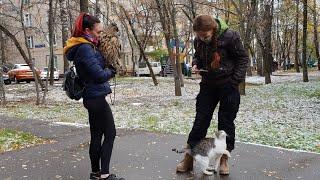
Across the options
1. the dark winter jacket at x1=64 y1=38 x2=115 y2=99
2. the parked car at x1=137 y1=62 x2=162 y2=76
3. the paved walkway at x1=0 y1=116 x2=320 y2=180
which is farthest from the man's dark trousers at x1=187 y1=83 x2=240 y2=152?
the parked car at x1=137 y1=62 x2=162 y2=76

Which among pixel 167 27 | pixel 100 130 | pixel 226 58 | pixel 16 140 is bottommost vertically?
pixel 16 140

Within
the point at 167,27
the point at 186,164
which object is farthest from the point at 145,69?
the point at 186,164

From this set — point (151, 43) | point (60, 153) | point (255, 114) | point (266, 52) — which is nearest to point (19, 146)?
point (60, 153)

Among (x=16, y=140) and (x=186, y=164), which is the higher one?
(x=186, y=164)

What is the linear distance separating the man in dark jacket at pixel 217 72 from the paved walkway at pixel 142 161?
46 cm

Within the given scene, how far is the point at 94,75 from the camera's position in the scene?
517cm

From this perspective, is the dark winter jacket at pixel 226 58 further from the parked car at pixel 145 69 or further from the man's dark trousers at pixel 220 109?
Result: the parked car at pixel 145 69

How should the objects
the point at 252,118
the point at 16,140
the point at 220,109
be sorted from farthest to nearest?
the point at 252,118, the point at 16,140, the point at 220,109

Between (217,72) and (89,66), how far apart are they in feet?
4.88

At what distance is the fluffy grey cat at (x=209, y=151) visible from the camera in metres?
5.73

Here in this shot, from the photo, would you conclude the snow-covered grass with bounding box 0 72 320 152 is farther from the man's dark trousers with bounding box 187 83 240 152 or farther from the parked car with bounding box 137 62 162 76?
the parked car with bounding box 137 62 162 76

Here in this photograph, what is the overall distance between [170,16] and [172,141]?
53.2 ft

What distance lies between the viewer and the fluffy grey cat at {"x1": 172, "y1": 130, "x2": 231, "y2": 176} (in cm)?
573

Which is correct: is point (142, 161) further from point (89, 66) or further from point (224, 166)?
point (89, 66)
